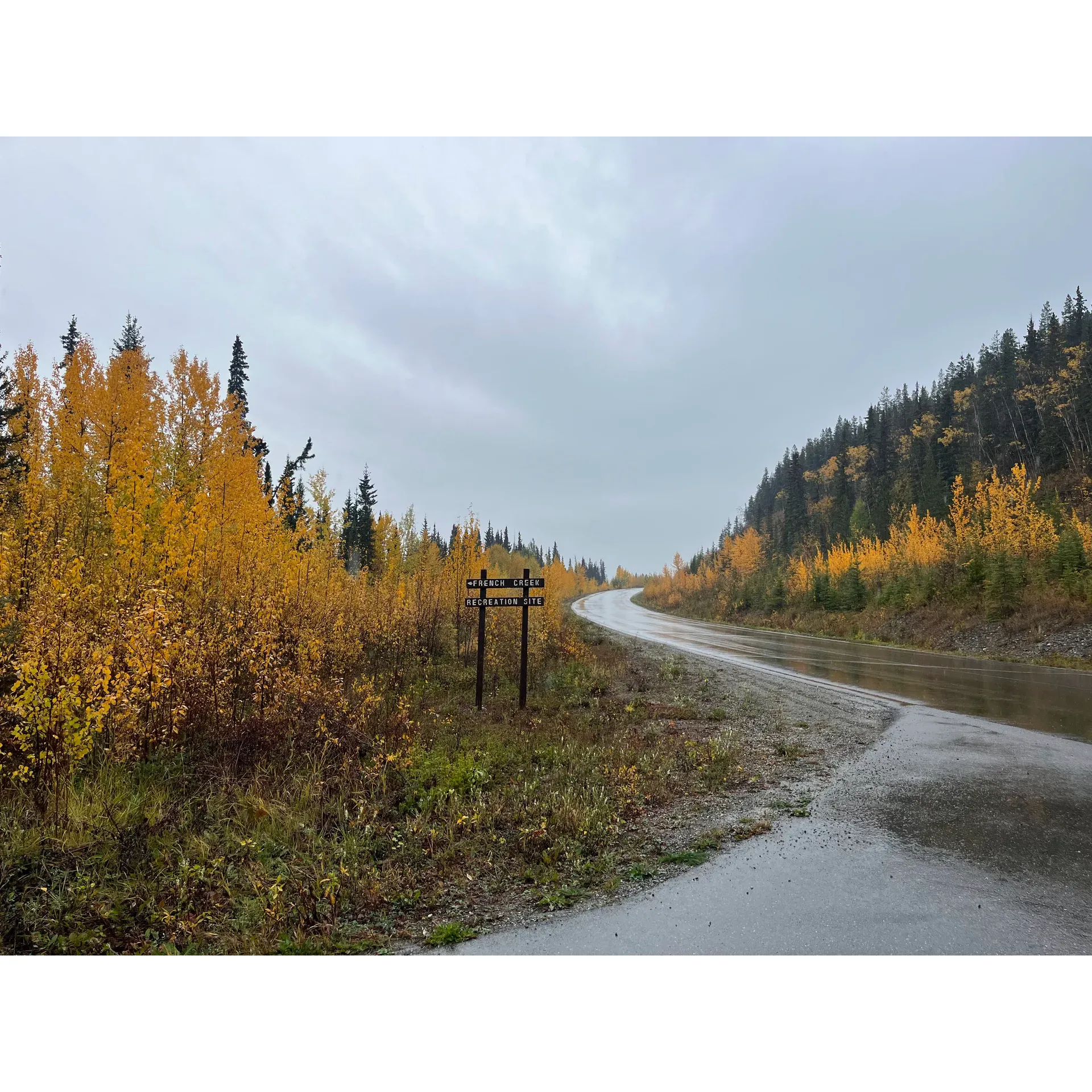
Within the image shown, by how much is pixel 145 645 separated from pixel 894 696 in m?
13.2

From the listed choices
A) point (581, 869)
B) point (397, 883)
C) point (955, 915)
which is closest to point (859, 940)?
point (955, 915)

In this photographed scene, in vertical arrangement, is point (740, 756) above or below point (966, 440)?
below

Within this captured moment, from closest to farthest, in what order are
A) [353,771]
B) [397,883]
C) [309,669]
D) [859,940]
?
[859,940], [397,883], [353,771], [309,669]

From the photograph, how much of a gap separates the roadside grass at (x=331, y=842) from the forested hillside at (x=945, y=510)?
21436 mm

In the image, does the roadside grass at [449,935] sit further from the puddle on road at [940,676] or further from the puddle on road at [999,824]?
the puddle on road at [940,676]

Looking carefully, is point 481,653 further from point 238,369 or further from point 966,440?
point 966,440

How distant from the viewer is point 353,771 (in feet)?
18.9

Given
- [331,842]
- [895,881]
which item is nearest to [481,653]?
[331,842]

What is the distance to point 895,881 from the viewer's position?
387 cm

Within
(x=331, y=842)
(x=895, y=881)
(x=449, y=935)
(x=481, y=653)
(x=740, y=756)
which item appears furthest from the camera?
(x=481, y=653)

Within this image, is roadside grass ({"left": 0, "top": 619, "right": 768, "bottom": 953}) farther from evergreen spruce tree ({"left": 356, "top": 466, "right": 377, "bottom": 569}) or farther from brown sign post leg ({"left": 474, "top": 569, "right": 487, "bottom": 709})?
evergreen spruce tree ({"left": 356, "top": 466, "right": 377, "bottom": 569})

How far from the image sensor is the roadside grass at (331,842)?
3453mm

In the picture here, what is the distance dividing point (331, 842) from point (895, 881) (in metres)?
4.56

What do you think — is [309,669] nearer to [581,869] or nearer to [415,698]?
[415,698]
